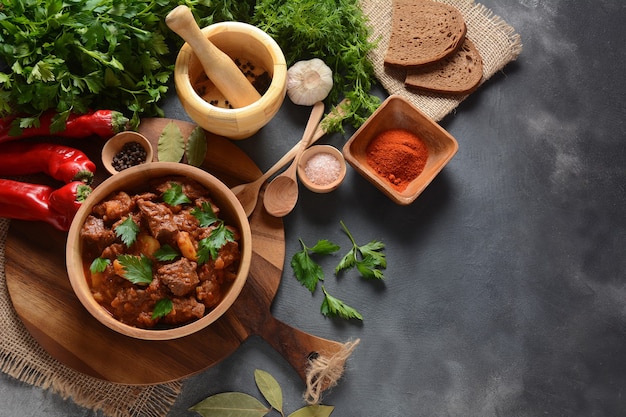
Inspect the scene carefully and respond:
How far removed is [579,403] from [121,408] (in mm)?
2477

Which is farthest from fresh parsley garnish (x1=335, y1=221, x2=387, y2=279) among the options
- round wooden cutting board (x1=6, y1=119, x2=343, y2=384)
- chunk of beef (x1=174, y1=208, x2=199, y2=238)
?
chunk of beef (x1=174, y1=208, x2=199, y2=238)

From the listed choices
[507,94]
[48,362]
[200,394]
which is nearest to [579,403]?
[507,94]

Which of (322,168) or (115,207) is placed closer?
(115,207)

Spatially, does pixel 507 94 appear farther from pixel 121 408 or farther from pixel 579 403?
pixel 121 408

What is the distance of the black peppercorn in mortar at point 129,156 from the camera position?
327 centimetres

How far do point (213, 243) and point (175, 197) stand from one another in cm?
28

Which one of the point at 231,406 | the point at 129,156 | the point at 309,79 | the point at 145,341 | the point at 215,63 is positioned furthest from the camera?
the point at 309,79

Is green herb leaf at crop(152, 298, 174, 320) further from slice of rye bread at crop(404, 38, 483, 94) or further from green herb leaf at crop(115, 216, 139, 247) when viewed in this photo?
slice of rye bread at crop(404, 38, 483, 94)

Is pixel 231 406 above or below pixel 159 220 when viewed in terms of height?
below

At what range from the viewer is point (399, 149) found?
11.3 ft

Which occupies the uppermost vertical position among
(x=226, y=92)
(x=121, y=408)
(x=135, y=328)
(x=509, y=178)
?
(x=226, y=92)

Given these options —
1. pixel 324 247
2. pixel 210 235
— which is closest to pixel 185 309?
pixel 210 235

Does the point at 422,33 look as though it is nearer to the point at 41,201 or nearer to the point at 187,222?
the point at 187,222

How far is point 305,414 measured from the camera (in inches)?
134
